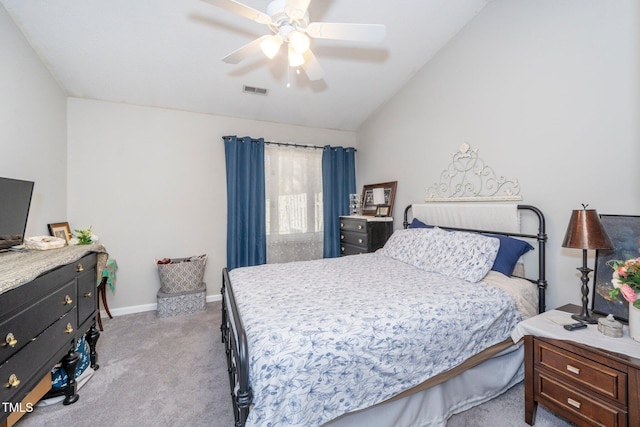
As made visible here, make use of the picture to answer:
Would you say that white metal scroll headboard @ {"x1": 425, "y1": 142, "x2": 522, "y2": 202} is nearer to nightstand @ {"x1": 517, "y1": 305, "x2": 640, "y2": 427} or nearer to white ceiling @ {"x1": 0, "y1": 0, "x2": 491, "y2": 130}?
nightstand @ {"x1": 517, "y1": 305, "x2": 640, "y2": 427}

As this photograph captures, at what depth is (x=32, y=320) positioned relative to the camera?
4.14 feet

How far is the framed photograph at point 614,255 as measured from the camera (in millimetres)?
1528

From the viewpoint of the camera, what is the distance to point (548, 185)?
1984 mm

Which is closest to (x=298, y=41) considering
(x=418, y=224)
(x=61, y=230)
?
(x=418, y=224)

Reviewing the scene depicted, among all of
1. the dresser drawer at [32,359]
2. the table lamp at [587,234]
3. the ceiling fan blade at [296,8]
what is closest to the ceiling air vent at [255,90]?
the ceiling fan blade at [296,8]

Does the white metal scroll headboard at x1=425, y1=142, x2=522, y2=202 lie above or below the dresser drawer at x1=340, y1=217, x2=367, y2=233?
above

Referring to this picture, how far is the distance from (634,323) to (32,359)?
2.94 m

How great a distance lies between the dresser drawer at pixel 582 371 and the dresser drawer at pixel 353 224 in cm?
222

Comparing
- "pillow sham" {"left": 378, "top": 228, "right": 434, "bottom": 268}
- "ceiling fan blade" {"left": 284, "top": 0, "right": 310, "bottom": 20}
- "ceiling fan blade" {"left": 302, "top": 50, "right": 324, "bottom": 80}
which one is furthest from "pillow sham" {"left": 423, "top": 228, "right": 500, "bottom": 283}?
"ceiling fan blade" {"left": 284, "top": 0, "right": 310, "bottom": 20}

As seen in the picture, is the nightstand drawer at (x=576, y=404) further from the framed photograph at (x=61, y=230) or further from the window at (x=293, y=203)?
the framed photograph at (x=61, y=230)

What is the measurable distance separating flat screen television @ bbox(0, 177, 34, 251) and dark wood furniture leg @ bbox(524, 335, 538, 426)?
3.34m

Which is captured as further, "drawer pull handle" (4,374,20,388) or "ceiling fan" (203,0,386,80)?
"ceiling fan" (203,0,386,80)

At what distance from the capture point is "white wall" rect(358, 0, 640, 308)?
5.28 feet

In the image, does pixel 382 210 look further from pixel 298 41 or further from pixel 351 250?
pixel 298 41
